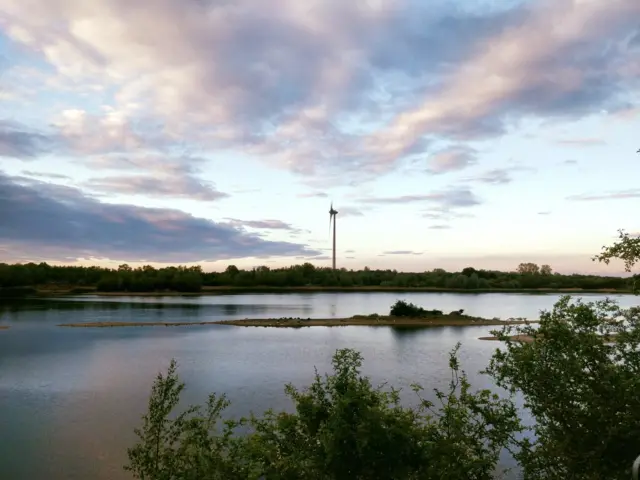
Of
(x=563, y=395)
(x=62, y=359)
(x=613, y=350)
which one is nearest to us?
(x=563, y=395)

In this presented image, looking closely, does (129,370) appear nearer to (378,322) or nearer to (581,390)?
(581,390)

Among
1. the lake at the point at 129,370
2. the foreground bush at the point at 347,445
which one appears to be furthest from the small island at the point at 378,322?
the foreground bush at the point at 347,445

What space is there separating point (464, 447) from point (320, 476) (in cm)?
265

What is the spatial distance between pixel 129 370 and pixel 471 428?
3227cm

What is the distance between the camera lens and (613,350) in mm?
9273

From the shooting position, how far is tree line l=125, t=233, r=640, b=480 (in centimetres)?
771

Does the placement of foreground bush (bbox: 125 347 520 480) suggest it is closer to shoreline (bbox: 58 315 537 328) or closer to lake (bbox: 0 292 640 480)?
lake (bbox: 0 292 640 480)

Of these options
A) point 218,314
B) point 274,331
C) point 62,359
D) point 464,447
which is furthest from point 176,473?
point 218,314

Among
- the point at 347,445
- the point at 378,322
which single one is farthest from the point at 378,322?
the point at 347,445

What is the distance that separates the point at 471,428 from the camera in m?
9.46

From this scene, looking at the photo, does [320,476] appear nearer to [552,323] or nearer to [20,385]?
[552,323]

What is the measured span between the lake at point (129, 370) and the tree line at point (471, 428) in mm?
2767

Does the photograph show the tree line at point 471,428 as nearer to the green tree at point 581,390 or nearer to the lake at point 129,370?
the green tree at point 581,390

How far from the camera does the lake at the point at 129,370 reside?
19.5 meters
